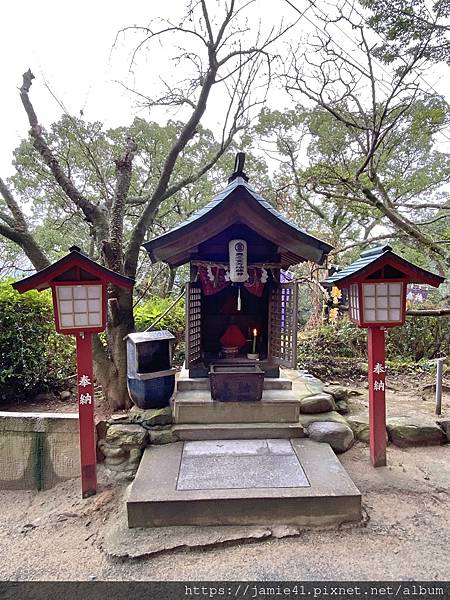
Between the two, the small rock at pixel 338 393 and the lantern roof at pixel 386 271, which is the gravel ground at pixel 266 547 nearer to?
the small rock at pixel 338 393

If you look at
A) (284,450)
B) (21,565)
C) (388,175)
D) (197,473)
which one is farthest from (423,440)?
(388,175)

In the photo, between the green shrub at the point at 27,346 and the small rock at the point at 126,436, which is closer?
the small rock at the point at 126,436

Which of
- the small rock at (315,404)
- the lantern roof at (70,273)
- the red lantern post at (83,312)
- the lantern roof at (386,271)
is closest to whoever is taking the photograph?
the lantern roof at (70,273)

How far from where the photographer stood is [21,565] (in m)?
2.97

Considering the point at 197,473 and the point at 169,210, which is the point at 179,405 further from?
the point at 169,210

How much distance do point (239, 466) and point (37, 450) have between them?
2.46 metres

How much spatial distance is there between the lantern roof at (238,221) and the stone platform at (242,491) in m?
2.48

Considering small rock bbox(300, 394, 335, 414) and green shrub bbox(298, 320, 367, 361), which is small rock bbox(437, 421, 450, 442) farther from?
green shrub bbox(298, 320, 367, 361)

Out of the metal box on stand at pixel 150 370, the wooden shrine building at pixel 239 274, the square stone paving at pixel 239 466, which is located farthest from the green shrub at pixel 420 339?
the metal box on stand at pixel 150 370

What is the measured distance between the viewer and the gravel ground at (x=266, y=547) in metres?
2.77

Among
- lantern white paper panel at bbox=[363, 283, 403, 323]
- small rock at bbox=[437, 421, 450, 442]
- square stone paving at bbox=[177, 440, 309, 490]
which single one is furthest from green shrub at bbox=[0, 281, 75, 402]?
small rock at bbox=[437, 421, 450, 442]

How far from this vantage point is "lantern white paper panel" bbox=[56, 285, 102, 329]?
382cm

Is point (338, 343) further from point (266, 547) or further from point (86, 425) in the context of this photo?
point (86, 425)

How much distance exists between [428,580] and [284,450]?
1.78 meters
